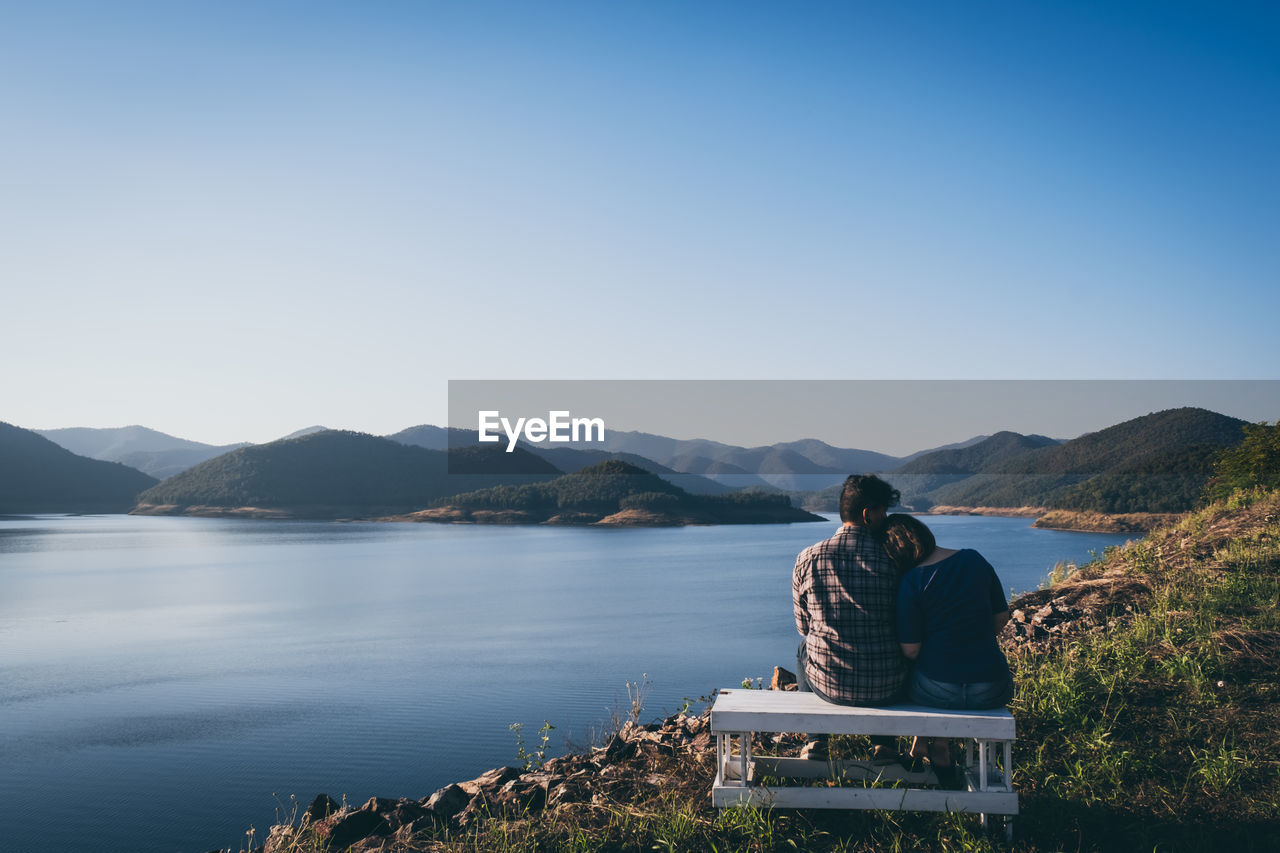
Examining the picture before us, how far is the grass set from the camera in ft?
12.6

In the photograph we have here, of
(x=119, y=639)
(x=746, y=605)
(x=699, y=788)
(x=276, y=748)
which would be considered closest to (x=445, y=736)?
(x=276, y=748)

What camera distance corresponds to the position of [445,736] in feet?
33.3

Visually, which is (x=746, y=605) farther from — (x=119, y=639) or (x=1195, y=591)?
(x=1195, y=591)

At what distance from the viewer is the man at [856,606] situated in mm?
3963

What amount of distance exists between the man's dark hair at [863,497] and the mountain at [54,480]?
14153cm

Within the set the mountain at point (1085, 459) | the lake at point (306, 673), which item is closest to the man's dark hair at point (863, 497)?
the lake at point (306, 673)

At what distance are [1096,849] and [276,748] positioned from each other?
8792 millimetres

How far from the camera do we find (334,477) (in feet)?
369

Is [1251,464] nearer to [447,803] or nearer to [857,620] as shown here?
[857,620]

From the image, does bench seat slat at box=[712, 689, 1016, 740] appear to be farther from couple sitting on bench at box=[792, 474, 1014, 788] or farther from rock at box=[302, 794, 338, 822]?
rock at box=[302, 794, 338, 822]

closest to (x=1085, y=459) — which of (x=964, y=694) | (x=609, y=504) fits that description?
(x=609, y=504)

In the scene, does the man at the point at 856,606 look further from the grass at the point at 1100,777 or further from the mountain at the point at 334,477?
the mountain at the point at 334,477

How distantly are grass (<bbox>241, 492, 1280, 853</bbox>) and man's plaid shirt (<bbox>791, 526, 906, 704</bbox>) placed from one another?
2.09ft

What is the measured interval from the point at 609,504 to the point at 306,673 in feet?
270
